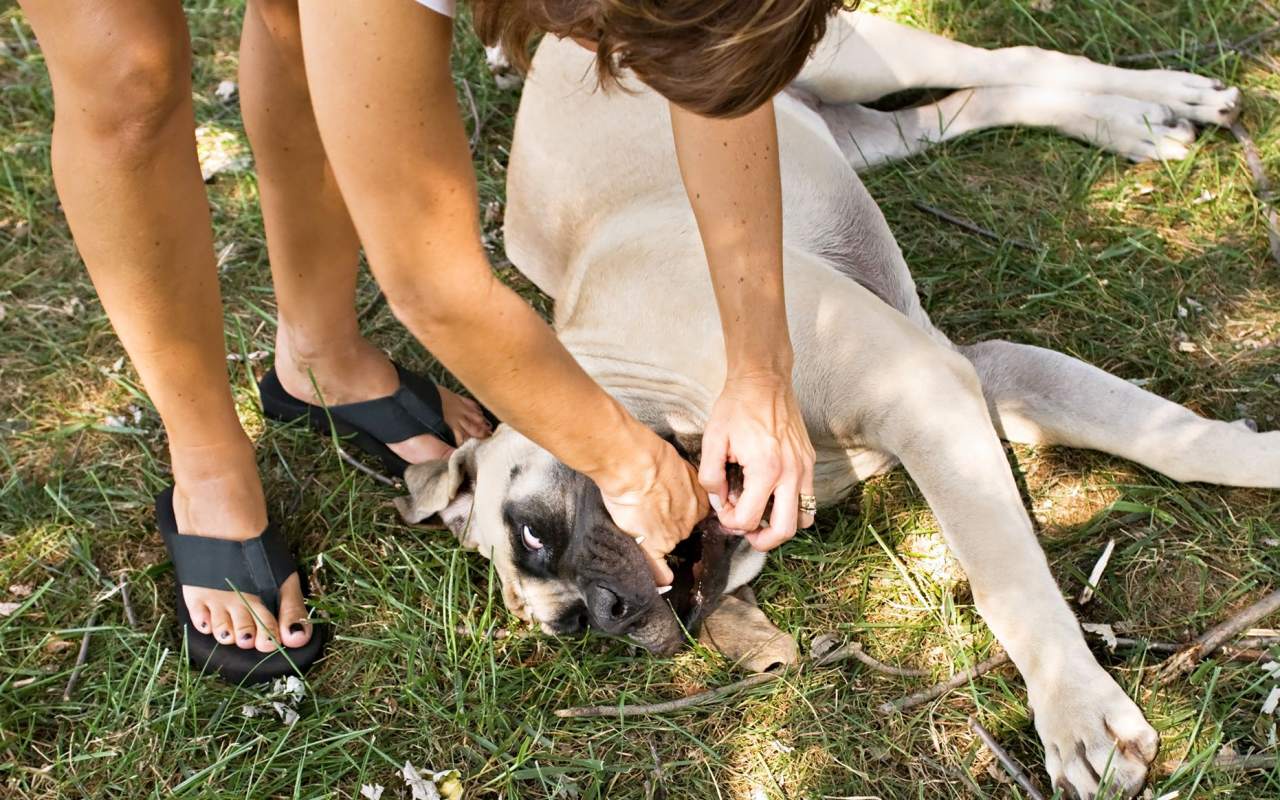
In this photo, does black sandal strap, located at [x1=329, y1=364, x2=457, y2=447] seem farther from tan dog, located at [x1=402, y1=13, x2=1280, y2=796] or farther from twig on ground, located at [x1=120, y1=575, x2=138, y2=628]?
twig on ground, located at [x1=120, y1=575, x2=138, y2=628]

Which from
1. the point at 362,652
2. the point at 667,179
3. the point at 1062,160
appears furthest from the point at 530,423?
the point at 1062,160

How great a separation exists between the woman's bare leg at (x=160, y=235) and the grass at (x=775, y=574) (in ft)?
0.88

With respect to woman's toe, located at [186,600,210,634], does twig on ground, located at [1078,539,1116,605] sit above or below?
above

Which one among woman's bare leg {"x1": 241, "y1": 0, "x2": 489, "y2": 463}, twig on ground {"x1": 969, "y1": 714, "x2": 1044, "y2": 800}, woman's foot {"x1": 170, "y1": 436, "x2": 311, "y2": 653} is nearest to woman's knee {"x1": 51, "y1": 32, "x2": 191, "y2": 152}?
woman's bare leg {"x1": 241, "y1": 0, "x2": 489, "y2": 463}

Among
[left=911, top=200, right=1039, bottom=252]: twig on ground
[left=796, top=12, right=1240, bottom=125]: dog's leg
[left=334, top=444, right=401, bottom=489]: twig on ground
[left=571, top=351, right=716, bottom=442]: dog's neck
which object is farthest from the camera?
[left=796, top=12, right=1240, bottom=125]: dog's leg

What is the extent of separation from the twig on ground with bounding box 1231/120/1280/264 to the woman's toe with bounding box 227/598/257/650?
9.07 feet

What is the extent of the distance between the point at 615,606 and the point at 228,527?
100 centimetres

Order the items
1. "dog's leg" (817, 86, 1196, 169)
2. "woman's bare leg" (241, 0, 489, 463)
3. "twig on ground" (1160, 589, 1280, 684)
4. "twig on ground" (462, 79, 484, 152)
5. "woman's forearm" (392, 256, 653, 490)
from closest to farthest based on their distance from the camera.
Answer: "woman's forearm" (392, 256, 653, 490)
"twig on ground" (1160, 589, 1280, 684)
"woman's bare leg" (241, 0, 489, 463)
"dog's leg" (817, 86, 1196, 169)
"twig on ground" (462, 79, 484, 152)

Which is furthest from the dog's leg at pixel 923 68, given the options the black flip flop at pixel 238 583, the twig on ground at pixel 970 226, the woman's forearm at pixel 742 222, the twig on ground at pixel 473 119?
the black flip flop at pixel 238 583

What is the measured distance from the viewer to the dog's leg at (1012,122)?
135 inches

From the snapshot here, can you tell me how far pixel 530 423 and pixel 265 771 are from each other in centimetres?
113

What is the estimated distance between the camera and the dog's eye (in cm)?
266

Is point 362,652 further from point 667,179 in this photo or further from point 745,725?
point 667,179

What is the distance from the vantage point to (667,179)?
3197mm
